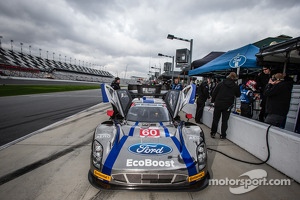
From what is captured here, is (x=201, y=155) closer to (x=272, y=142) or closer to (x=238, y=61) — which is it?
(x=272, y=142)

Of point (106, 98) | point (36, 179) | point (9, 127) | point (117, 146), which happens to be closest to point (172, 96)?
point (106, 98)

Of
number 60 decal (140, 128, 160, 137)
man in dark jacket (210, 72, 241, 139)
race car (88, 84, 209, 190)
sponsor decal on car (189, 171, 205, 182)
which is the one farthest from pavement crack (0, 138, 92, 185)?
man in dark jacket (210, 72, 241, 139)

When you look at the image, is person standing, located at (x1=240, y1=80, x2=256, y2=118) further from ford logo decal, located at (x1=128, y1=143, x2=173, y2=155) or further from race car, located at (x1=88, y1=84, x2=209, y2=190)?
ford logo decal, located at (x1=128, y1=143, x2=173, y2=155)

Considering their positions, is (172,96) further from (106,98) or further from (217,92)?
(106,98)

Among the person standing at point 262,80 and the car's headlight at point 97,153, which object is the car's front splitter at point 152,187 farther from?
the person standing at point 262,80

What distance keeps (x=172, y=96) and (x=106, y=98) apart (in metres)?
1.93

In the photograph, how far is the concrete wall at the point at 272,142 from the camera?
246 cm

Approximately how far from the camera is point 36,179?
2305 millimetres

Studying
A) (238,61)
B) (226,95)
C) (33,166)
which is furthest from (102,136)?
(238,61)

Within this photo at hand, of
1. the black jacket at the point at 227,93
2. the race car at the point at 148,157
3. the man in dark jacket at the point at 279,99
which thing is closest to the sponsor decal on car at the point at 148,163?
the race car at the point at 148,157

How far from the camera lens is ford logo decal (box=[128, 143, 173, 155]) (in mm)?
2132

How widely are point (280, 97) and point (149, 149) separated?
2727 mm

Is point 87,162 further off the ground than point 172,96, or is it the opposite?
point 172,96

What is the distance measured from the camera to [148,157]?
2.04 metres
